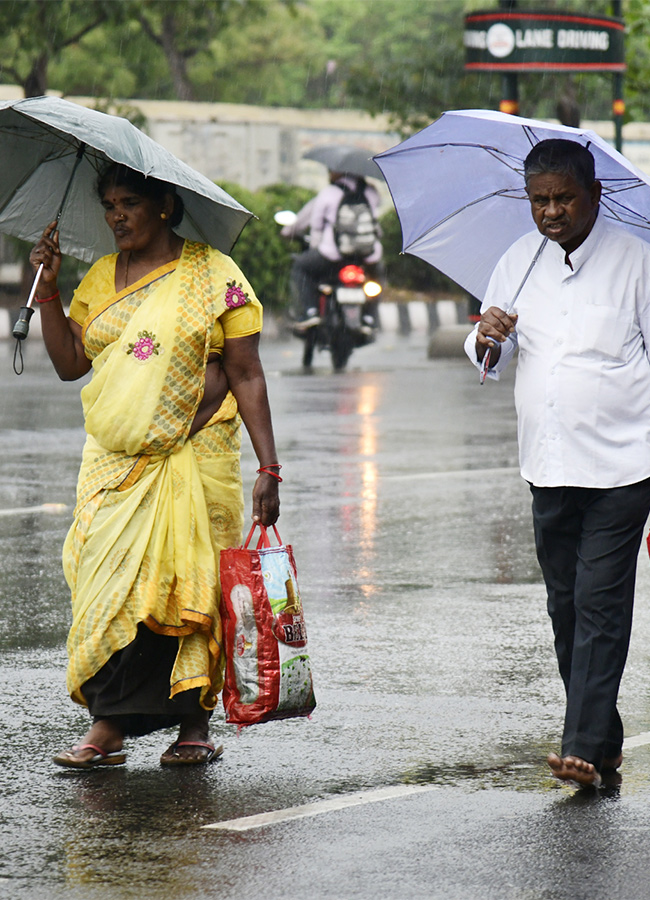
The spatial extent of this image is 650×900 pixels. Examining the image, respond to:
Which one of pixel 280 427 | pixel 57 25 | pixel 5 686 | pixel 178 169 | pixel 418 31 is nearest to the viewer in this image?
pixel 178 169

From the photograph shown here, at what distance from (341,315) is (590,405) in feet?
50.9

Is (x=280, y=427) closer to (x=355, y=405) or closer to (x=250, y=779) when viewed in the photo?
(x=355, y=405)

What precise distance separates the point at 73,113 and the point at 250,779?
1.91 m

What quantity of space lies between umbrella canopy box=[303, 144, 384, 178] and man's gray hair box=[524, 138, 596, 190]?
1488 centimetres

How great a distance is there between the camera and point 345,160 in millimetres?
20359

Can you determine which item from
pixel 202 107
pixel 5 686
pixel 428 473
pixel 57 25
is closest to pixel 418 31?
pixel 202 107

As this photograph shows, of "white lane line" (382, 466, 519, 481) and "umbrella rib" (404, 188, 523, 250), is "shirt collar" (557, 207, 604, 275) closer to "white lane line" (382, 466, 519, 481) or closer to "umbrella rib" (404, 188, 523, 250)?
"umbrella rib" (404, 188, 523, 250)

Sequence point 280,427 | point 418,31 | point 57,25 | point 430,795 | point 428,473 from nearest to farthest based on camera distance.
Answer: point 430,795
point 428,473
point 280,427
point 57,25
point 418,31

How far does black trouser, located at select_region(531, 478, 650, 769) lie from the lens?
471 cm

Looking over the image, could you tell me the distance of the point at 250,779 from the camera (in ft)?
15.8

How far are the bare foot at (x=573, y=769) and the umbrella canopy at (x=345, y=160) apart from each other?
1542cm

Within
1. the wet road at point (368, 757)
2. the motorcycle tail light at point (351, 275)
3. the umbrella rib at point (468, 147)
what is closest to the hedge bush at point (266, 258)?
the motorcycle tail light at point (351, 275)

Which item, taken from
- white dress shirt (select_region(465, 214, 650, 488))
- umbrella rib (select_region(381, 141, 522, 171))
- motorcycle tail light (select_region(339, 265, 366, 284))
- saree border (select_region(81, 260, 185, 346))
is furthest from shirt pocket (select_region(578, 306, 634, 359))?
motorcycle tail light (select_region(339, 265, 366, 284))

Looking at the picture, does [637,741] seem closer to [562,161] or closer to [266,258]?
[562,161]
